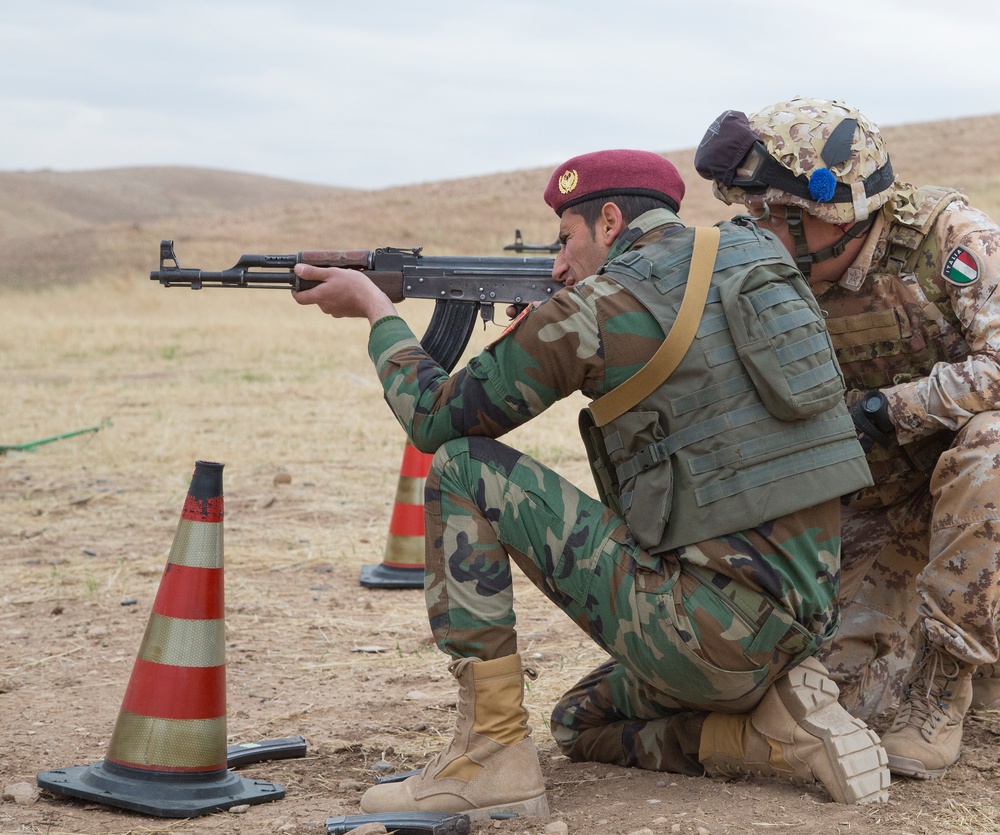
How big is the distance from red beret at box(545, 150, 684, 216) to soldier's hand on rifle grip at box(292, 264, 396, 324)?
0.65 m

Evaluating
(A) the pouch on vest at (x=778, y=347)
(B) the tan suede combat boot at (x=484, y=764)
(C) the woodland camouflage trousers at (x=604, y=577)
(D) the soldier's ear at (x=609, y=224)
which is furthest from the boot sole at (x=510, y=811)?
(D) the soldier's ear at (x=609, y=224)

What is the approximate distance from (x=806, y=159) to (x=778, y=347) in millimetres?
927

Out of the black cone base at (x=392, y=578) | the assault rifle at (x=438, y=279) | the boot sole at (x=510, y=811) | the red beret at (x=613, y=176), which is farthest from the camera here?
the black cone base at (x=392, y=578)

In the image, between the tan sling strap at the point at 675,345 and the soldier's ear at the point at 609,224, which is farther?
the soldier's ear at the point at 609,224

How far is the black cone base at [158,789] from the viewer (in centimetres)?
334

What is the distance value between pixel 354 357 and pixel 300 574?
1045 cm

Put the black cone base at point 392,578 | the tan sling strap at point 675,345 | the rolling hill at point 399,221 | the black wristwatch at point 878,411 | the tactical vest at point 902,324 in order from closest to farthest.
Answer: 1. the tan sling strap at point 675,345
2. the black wristwatch at point 878,411
3. the tactical vest at point 902,324
4. the black cone base at point 392,578
5. the rolling hill at point 399,221

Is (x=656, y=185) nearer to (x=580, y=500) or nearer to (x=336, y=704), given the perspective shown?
(x=580, y=500)

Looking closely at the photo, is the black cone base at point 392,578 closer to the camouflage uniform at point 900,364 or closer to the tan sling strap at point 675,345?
the camouflage uniform at point 900,364

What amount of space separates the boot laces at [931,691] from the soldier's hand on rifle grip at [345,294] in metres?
1.91

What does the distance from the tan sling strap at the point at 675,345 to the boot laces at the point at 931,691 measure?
1.31 metres

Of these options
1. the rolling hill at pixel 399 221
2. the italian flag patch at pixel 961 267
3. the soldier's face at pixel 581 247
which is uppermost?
the rolling hill at pixel 399 221

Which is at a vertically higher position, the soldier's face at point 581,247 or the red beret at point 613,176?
the red beret at point 613,176

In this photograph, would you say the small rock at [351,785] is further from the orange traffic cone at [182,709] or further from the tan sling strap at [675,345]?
the tan sling strap at [675,345]
